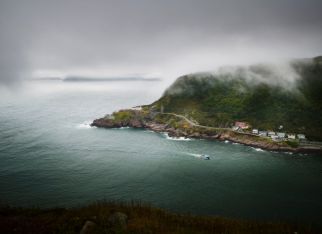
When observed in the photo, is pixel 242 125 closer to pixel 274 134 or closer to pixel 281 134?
pixel 274 134

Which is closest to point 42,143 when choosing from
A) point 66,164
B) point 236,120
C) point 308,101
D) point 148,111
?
point 66,164

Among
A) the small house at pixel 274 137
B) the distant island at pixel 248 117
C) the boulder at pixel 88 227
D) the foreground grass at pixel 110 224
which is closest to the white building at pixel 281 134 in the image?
the distant island at pixel 248 117

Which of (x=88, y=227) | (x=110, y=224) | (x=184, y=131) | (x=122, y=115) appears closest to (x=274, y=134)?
(x=184, y=131)

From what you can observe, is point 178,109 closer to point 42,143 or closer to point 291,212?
point 42,143

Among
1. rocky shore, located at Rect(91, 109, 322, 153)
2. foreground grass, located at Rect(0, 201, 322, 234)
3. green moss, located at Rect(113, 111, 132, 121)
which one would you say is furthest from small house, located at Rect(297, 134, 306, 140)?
green moss, located at Rect(113, 111, 132, 121)

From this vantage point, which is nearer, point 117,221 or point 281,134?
point 117,221

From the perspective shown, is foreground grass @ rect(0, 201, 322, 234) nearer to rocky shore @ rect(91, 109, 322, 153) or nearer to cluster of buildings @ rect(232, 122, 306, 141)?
rocky shore @ rect(91, 109, 322, 153)

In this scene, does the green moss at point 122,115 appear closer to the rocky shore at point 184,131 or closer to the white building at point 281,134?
the rocky shore at point 184,131
